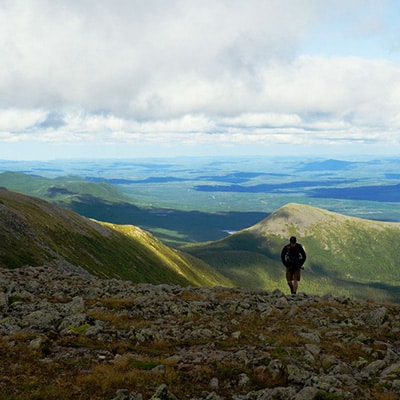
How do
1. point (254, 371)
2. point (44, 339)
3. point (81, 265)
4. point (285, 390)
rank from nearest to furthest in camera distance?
point (285, 390), point (254, 371), point (44, 339), point (81, 265)

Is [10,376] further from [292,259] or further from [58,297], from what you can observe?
[292,259]

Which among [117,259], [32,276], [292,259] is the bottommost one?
[117,259]

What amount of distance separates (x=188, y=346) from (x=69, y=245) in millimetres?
84209

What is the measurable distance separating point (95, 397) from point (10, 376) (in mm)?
3490

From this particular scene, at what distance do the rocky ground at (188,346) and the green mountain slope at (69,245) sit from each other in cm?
3360

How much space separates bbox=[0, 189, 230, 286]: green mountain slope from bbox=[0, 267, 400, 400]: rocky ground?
1323 inches

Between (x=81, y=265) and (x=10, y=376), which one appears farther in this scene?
(x=81, y=265)

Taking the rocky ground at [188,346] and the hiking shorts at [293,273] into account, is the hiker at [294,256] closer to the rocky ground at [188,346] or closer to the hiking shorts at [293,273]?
the hiking shorts at [293,273]

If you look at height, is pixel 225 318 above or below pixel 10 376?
below

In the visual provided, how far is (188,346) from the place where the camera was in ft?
66.3

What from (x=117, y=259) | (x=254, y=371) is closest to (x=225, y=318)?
(x=254, y=371)

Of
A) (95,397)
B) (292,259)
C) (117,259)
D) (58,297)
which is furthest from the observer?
(117,259)

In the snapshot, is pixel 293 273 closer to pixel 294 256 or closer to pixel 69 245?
pixel 294 256

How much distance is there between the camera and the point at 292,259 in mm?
35594
